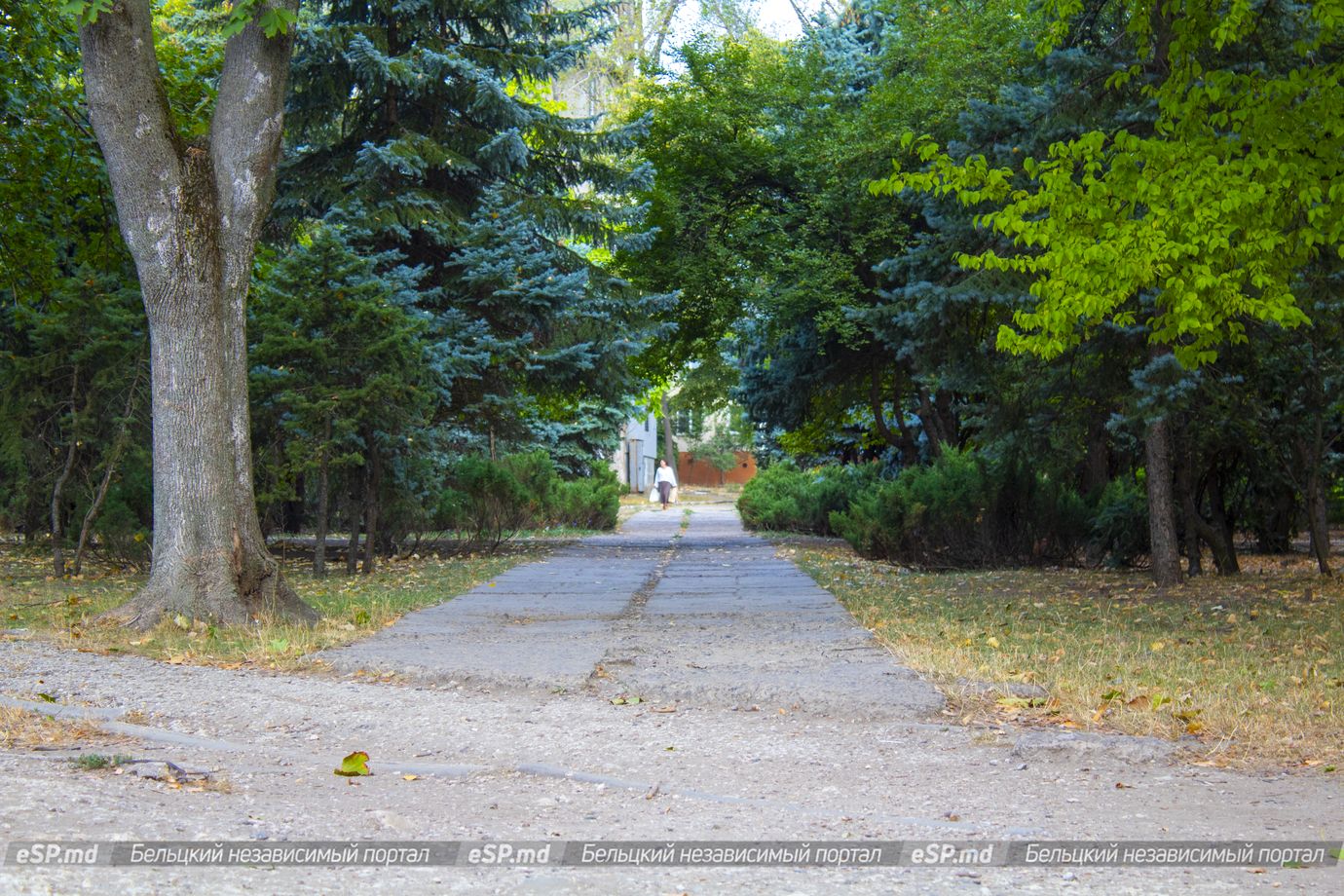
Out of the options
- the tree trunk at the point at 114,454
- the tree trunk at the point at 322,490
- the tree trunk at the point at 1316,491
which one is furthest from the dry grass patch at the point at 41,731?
the tree trunk at the point at 1316,491

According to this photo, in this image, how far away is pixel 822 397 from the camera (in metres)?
22.5

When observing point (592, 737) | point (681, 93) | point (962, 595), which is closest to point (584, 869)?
point (592, 737)

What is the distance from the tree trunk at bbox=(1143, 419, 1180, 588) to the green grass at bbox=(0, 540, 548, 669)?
22.3 feet

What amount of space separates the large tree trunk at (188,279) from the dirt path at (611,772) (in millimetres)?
1237

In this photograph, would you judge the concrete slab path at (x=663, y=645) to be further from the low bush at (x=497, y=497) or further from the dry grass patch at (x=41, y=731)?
the low bush at (x=497, y=497)

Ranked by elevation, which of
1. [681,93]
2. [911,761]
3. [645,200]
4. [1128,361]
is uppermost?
[681,93]

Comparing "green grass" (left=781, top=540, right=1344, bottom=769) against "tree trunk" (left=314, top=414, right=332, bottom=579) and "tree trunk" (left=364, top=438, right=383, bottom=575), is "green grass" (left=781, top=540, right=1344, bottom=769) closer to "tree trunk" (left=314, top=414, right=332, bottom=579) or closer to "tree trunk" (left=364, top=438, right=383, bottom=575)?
"tree trunk" (left=364, top=438, right=383, bottom=575)

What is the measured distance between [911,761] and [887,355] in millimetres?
15759

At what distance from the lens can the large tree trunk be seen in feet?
28.5

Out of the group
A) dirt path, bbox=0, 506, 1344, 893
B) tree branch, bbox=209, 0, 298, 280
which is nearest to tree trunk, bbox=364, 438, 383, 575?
tree branch, bbox=209, 0, 298, 280

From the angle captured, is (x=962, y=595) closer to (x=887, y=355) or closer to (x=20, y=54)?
(x=887, y=355)

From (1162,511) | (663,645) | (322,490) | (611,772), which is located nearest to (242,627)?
(663,645)

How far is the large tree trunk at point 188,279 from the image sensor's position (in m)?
8.69

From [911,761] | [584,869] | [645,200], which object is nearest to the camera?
[584,869]
